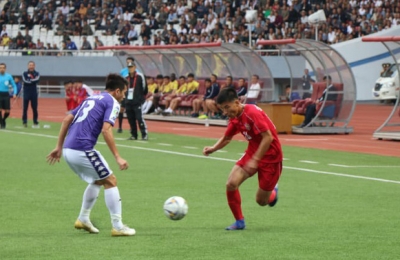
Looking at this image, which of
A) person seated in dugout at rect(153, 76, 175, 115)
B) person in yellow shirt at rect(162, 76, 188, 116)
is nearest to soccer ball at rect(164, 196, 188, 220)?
person in yellow shirt at rect(162, 76, 188, 116)

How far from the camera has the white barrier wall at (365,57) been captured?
158ft

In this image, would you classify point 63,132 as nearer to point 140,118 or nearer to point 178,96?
point 140,118

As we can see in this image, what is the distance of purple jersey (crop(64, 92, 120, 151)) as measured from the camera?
410 inches

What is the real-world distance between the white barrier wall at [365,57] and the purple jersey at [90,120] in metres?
38.0

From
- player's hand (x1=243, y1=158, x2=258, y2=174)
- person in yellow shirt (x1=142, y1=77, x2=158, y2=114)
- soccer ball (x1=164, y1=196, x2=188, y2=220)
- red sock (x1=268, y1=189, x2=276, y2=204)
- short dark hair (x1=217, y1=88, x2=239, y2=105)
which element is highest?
short dark hair (x1=217, y1=88, x2=239, y2=105)

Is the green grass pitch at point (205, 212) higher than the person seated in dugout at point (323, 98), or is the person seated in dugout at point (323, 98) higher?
the green grass pitch at point (205, 212)

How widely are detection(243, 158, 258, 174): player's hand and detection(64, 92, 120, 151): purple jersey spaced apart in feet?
5.15

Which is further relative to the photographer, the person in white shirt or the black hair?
the person in white shirt

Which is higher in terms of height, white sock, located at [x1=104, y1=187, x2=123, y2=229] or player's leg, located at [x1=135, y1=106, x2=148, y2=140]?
white sock, located at [x1=104, y1=187, x2=123, y2=229]

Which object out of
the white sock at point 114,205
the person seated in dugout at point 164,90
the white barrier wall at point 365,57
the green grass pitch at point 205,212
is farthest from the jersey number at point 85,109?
the white barrier wall at point 365,57

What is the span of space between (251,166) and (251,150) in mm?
389

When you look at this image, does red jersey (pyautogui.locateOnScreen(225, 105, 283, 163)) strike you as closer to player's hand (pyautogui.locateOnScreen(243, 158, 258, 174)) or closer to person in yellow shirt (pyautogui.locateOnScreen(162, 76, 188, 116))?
player's hand (pyautogui.locateOnScreen(243, 158, 258, 174))

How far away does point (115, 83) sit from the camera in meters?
10.5

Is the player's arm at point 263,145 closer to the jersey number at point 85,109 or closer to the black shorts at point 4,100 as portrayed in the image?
the jersey number at point 85,109
